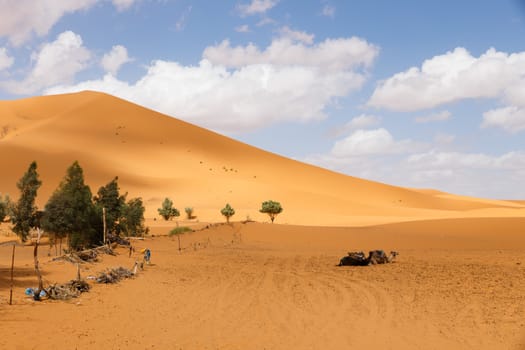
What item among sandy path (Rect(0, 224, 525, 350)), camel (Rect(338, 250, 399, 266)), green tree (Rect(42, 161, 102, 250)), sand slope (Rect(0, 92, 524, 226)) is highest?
sand slope (Rect(0, 92, 524, 226))

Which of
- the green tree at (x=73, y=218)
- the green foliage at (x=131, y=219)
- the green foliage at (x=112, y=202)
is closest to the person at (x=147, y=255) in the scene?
the green tree at (x=73, y=218)

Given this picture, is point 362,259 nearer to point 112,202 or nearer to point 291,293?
point 291,293

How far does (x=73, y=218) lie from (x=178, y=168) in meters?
53.8

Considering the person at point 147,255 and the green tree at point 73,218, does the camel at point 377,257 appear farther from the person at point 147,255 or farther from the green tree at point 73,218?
the green tree at point 73,218

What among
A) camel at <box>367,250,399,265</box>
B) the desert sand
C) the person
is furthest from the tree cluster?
camel at <box>367,250,399,265</box>

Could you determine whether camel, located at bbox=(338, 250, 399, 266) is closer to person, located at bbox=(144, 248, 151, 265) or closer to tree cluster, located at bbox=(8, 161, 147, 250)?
person, located at bbox=(144, 248, 151, 265)

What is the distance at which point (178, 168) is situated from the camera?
79.9 meters

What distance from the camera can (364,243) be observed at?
30594mm

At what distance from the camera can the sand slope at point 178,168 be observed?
62406 mm

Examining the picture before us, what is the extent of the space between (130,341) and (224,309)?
3.13 meters

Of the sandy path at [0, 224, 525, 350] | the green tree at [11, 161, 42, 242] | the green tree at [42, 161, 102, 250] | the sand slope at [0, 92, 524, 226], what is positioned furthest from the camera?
the sand slope at [0, 92, 524, 226]

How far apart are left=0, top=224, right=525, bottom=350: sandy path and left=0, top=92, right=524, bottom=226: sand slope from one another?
1295 inches

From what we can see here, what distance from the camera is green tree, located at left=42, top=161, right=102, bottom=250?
26047 mm

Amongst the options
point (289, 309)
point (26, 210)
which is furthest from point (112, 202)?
point (289, 309)
